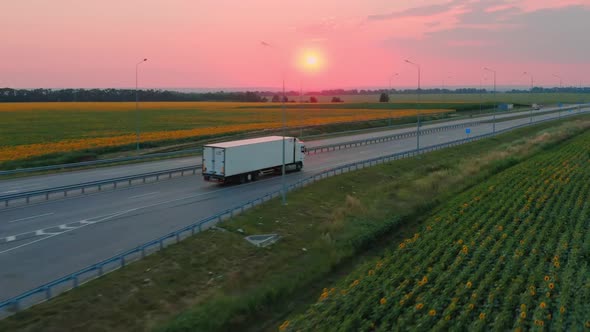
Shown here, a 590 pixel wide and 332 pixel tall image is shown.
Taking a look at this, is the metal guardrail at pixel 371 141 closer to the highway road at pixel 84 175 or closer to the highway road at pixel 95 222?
the highway road at pixel 84 175

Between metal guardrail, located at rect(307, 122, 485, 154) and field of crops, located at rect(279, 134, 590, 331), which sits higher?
metal guardrail, located at rect(307, 122, 485, 154)

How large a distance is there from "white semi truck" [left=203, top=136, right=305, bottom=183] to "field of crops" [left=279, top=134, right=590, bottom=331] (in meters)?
14.3

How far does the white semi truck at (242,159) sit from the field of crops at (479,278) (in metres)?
14.3

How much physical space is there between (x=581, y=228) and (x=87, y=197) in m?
26.0

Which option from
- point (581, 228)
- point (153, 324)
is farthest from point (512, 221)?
point (153, 324)

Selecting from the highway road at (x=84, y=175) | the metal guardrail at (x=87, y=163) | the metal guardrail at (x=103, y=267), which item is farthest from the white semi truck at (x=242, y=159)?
the metal guardrail at (x=87, y=163)

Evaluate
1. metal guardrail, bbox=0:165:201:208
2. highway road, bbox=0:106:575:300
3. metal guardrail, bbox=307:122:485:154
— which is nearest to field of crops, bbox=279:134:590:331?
highway road, bbox=0:106:575:300

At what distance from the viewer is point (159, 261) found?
67.2 ft

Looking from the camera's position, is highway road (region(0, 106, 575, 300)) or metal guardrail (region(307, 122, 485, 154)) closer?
highway road (region(0, 106, 575, 300))

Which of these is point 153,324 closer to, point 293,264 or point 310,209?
point 293,264

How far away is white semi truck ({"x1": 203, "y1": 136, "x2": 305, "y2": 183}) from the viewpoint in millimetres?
35844

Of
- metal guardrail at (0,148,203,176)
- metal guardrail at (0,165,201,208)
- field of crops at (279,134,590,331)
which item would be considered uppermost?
metal guardrail at (0,148,203,176)

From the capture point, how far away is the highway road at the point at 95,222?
1972 cm

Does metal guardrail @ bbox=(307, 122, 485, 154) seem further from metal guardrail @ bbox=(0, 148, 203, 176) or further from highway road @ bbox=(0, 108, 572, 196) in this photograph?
highway road @ bbox=(0, 108, 572, 196)
